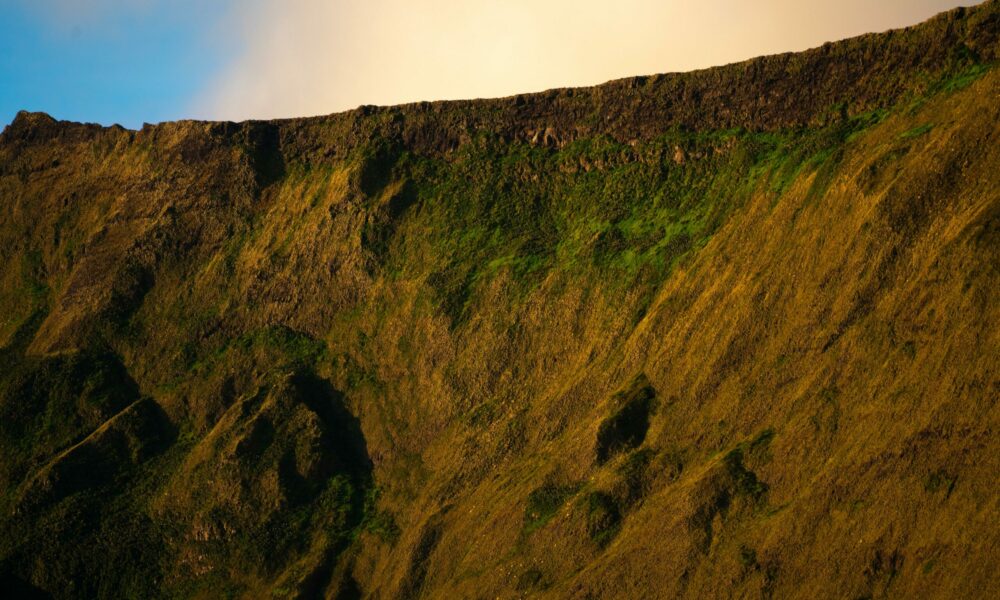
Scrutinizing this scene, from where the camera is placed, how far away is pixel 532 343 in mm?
103562

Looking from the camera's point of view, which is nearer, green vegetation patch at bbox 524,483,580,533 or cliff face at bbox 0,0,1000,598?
cliff face at bbox 0,0,1000,598

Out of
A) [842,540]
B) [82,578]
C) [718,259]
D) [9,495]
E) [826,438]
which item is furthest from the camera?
[9,495]

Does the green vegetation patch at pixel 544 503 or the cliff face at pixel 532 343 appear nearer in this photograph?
the cliff face at pixel 532 343

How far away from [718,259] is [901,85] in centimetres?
1637

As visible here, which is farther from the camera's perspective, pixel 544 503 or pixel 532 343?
pixel 532 343

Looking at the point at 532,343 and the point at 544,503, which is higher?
the point at 532,343

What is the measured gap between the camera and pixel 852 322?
8344 cm

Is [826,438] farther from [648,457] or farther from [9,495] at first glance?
[9,495]

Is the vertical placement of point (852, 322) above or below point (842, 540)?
above

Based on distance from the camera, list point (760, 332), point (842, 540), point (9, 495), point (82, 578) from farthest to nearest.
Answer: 1. point (9, 495)
2. point (82, 578)
3. point (760, 332)
4. point (842, 540)

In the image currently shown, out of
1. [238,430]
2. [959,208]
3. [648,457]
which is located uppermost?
[238,430]

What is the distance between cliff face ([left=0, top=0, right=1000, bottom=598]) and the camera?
78.4 meters

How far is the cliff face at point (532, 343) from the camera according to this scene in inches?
3086

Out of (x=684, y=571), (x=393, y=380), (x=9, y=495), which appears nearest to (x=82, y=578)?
(x=9, y=495)
